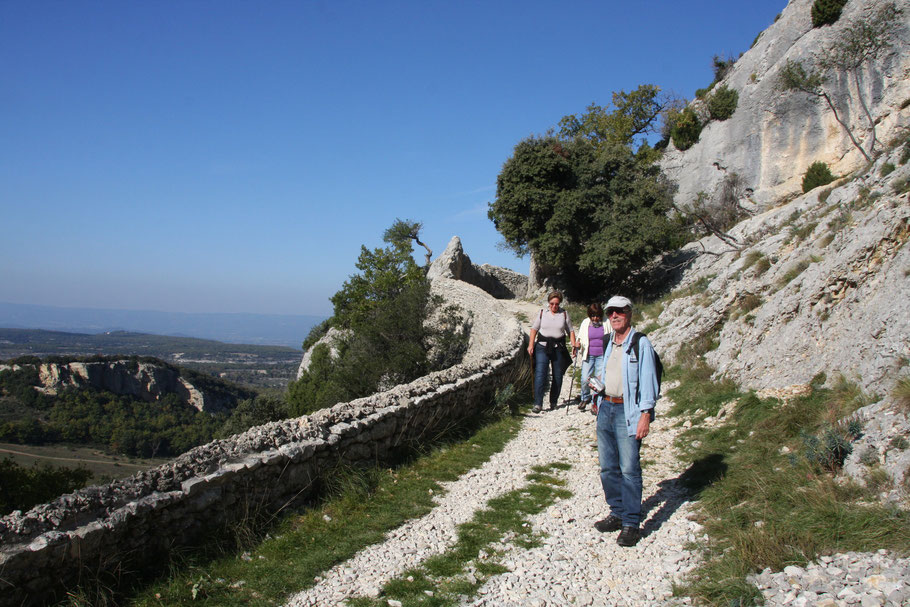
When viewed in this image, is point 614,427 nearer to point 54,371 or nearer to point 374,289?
point 374,289

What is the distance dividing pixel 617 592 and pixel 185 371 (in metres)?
63.5

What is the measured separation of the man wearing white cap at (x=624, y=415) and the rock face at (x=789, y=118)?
76.5 ft

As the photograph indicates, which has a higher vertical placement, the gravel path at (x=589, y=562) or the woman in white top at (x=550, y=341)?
the woman in white top at (x=550, y=341)

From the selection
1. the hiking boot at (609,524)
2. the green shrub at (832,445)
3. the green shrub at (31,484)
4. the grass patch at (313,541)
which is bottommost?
the green shrub at (31,484)

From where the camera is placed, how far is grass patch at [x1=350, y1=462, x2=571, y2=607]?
13.4 feet

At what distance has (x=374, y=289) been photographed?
31.6m

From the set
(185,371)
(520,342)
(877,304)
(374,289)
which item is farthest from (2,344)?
(877,304)

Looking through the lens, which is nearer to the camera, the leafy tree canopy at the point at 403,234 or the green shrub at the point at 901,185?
the green shrub at the point at 901,185

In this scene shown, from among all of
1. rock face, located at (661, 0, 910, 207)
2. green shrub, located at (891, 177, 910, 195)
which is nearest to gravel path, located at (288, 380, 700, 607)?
green shrub, located at (891, 177, 910, 195)

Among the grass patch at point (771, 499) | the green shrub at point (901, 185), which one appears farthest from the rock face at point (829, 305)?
the grass patch at point (771, 499)

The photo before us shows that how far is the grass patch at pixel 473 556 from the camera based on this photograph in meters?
4.09

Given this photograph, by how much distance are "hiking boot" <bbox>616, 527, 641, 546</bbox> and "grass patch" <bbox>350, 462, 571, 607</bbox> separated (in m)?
0.72

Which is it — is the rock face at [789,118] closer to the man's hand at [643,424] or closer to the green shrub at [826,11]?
the green shrub at [826,11]

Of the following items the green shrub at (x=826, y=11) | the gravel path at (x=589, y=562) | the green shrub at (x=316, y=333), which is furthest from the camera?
the green shrub at (x=316, y=333)
